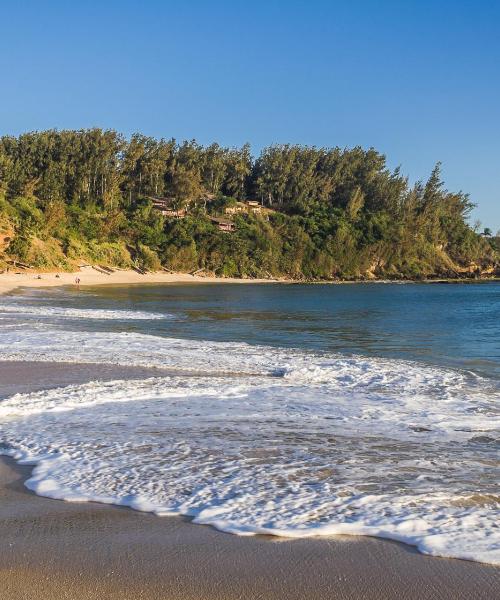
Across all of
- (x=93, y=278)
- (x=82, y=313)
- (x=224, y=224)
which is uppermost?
(x=224, y=224)

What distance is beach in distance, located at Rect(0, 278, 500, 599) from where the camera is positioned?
3.70 metres

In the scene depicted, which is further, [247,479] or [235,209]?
[235,209]

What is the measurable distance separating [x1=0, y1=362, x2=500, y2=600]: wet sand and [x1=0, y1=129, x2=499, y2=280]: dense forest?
60.2 m

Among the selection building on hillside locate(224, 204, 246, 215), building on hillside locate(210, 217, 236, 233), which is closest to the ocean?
building on hillside locate(210, 217, 236, 233)

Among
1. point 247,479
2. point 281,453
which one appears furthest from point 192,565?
point 281,453

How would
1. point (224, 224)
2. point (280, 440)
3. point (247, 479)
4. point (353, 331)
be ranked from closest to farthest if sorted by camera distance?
1. point (247, 479)
2. point (280, 440)
3. point (353, 331)
4. point (224, 224)

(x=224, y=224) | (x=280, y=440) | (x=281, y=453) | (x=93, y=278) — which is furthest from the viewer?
(x=224, y=224)

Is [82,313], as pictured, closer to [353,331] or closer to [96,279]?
[353,331]

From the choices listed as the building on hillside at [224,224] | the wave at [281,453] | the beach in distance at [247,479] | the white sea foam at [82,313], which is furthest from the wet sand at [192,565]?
the building on hillside at [224,224]

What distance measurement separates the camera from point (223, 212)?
103 m

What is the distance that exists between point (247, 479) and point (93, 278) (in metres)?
→ 61.0

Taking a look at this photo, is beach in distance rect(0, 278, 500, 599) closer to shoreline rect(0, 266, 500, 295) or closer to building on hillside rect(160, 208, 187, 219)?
shoreline rect(0, 266, 500, 295)

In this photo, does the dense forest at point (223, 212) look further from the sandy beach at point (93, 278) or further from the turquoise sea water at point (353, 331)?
the turquoise sea water at point (353, 331)

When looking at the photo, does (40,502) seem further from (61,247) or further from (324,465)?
(61,247)
